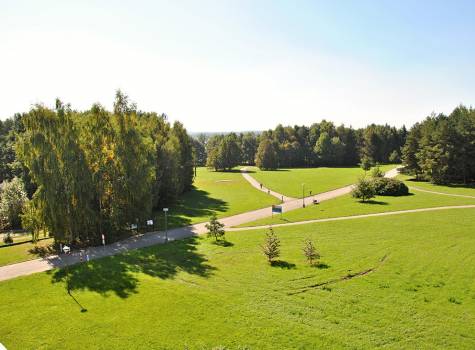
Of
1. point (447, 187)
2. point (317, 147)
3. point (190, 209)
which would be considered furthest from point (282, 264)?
point (317, 147)

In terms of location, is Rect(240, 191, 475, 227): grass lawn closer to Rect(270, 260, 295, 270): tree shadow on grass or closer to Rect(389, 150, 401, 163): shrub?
Rect(270, 260, 295, 270): tree shadow on grass

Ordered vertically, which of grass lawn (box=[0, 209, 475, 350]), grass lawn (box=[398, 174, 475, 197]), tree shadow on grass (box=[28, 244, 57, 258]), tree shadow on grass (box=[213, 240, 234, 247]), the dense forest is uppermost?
the dense forest

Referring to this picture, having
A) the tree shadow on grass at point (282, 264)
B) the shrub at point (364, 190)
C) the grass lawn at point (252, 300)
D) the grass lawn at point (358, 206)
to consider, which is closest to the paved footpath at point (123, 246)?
the grass lawn at point (252, 300)

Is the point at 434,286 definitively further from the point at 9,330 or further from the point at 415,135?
the point at 415,135

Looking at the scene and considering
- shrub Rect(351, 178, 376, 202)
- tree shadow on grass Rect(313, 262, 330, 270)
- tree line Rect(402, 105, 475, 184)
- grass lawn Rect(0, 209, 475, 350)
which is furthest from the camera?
tree line Rect(402, 105, 475, 184)

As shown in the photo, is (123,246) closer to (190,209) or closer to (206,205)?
(190,209)

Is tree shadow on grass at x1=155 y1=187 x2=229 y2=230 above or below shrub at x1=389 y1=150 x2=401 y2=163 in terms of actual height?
below

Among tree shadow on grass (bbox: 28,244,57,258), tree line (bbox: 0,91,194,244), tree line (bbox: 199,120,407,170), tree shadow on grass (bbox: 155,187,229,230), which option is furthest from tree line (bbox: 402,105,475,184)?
tree shadow on grass (bbox: 28,244,57,258)
